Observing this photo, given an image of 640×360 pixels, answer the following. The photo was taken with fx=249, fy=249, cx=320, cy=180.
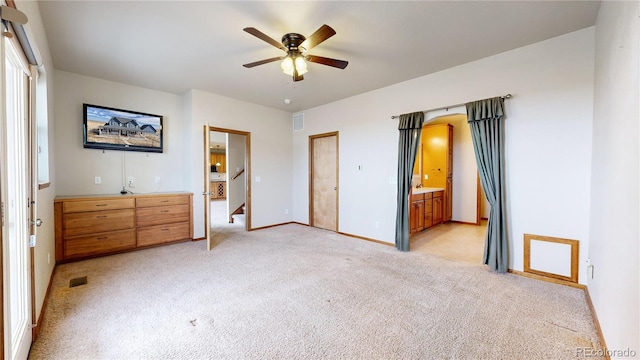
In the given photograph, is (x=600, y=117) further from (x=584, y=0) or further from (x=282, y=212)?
(x=282, y=212)

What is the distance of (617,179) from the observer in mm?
1653

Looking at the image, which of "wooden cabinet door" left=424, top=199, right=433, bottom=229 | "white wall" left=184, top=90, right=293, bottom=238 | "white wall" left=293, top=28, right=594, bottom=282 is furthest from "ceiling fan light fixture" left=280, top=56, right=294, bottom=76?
"wooden cabinet door" left=424, top=199, right=433, bottom=229

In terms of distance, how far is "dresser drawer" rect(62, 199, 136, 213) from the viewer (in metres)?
3.29

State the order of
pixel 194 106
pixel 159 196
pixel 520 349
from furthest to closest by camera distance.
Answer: pixel 194 106 < pixel 159 196 < pixel 520 349

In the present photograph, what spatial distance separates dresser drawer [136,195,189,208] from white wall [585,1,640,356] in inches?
194

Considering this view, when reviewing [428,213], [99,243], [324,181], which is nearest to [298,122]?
[324,181]

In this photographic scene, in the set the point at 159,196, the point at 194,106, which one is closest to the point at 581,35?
the point at 194,106

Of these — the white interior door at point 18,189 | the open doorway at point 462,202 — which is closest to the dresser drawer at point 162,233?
the white interior door at point 18,189

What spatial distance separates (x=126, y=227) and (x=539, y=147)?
555 cm

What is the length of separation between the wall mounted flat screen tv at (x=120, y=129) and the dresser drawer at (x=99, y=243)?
1399 mm

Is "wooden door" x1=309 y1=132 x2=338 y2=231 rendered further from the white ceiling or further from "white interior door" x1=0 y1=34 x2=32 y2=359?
"white interior door" x1=0 y1=34 x2=32 y2=359

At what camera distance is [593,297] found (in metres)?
2.19

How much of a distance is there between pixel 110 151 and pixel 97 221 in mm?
1200

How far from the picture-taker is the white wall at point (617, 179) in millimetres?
1331
